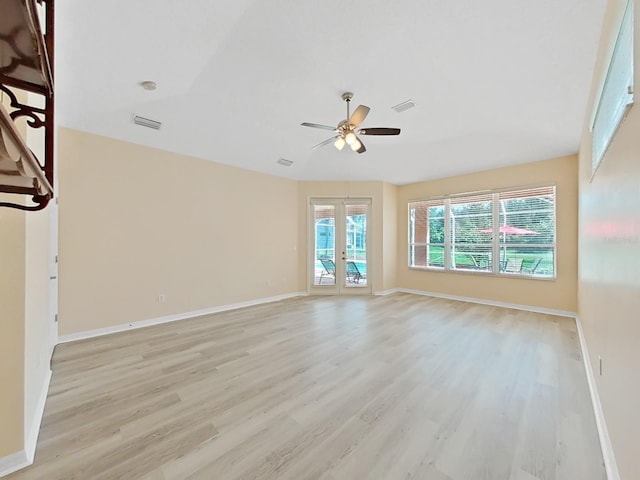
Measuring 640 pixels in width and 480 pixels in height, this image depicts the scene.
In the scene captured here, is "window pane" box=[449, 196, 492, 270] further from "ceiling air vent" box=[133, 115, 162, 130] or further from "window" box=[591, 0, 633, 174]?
"ceiling air vent" box=[133, 115, 162, 130]

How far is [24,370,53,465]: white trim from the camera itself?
1.69m

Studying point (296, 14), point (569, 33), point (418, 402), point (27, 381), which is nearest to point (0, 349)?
point (27, 381)

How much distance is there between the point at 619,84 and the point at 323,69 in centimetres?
260

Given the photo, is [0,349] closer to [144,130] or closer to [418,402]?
[418,402]

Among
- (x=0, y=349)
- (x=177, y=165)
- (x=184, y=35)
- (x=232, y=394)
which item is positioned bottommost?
(x=232, y=394)

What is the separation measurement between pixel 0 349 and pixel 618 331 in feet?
11.8

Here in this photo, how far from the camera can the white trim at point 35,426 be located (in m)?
1.69

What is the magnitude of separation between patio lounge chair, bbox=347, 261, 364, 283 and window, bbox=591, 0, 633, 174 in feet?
16.7

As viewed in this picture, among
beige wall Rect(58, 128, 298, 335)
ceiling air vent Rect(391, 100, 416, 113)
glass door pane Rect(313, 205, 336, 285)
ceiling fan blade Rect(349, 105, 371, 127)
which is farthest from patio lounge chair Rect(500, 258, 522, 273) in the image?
beige wall Rect(58, 128, 298, 335)

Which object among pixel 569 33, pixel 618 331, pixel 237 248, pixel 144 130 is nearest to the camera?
pixel 618 331

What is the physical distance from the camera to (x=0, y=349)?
5.24ft

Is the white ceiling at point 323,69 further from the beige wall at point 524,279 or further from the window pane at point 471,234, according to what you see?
the window pane at point 471,234

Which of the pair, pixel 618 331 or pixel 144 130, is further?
pixel 144 130

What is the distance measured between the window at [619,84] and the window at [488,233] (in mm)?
3654
